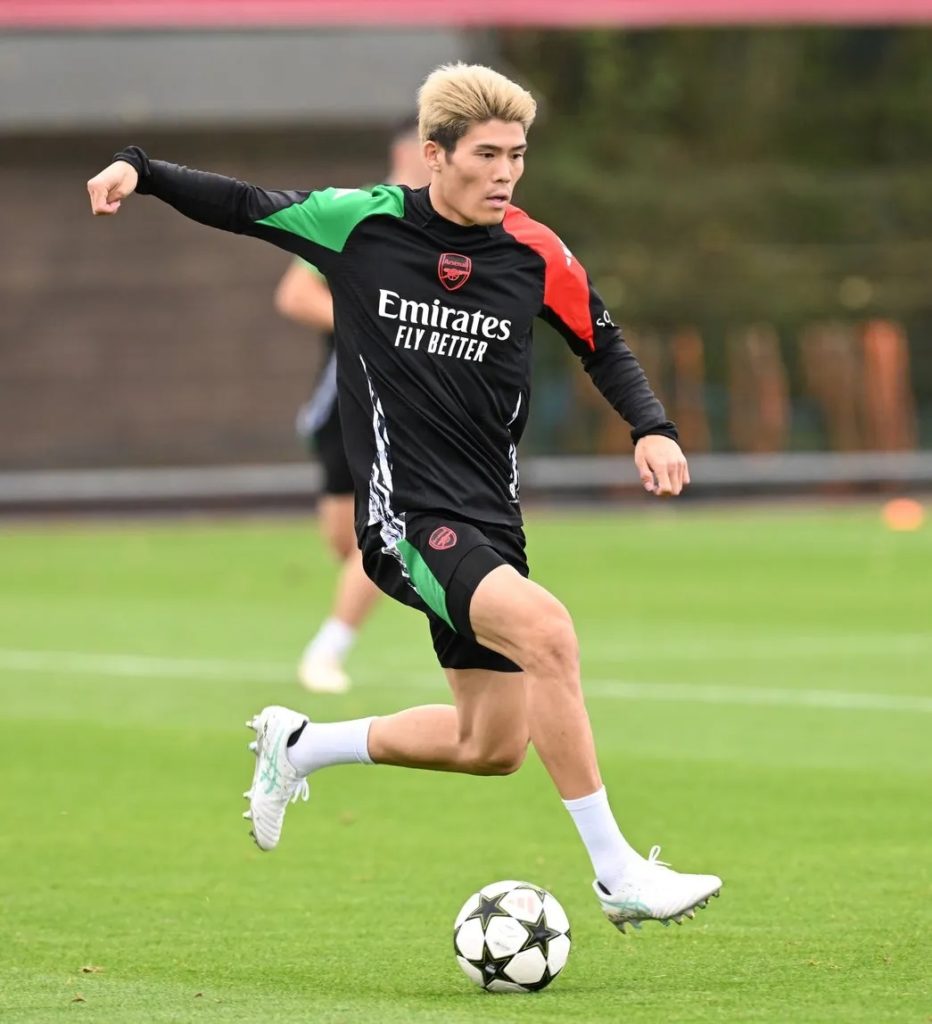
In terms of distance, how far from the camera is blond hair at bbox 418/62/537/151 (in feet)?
19.9

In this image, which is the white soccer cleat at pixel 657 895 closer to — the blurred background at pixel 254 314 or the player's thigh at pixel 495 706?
the player's thigh at pixel 495 706

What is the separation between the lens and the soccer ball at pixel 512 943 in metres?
5.60

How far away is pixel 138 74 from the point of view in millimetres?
25688

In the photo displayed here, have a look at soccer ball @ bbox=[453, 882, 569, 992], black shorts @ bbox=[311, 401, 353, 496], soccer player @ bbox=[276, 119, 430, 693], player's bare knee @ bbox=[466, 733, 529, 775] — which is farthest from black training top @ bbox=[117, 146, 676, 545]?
black shorts @ bbox=[311, 401, 353, 496]

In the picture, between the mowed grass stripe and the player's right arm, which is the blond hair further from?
the mowed grass stripe

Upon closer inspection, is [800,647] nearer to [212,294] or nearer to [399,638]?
[399,638]

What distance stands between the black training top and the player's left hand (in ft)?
0.33

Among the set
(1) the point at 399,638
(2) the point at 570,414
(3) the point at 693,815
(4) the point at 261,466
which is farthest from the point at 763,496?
(3) the point at 693,815

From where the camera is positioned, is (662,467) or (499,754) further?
(499,754)

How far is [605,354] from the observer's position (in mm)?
6465

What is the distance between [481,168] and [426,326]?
1.42 feet

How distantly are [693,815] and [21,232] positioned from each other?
1950 cm

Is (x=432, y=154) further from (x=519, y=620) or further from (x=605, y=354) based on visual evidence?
(x=519, y=620)

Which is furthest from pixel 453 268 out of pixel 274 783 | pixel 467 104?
pixel 274 783
